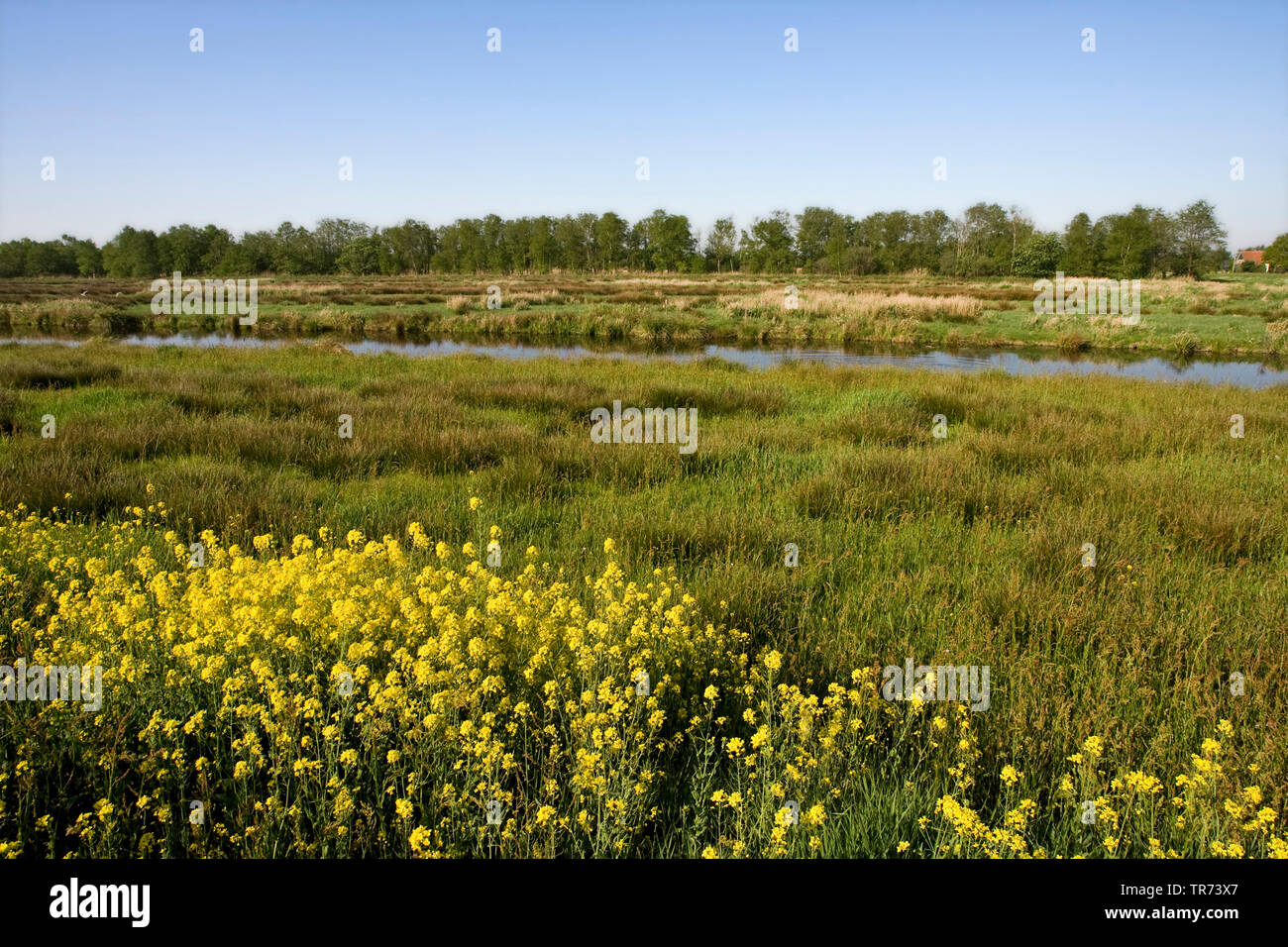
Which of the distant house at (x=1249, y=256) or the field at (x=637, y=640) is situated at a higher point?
the distant house at (x=1249, y=256)

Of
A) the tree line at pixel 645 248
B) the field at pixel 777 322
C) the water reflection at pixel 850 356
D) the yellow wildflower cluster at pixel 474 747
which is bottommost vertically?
the yellow wildflower cluster at pixel 474 747

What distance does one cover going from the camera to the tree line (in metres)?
73.6

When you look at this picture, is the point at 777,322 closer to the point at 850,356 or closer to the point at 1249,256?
the point at 850,356

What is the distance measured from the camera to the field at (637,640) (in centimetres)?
271

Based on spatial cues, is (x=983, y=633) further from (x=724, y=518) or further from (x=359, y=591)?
(x=359, y=591)

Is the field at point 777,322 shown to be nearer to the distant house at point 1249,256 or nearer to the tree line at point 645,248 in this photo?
the tree line at point 645,248

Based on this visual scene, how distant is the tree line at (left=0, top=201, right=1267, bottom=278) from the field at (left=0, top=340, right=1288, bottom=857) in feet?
249

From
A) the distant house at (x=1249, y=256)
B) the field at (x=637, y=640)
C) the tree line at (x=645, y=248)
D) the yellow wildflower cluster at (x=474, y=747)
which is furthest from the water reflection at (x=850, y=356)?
the distant house at (x=1249, y=256)

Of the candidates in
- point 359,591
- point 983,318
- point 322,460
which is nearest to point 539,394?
point 322,460

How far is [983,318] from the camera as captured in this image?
3438 centimetres

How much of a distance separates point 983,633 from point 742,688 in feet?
5.61

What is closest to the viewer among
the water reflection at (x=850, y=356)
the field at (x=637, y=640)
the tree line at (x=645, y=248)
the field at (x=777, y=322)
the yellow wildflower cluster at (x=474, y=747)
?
the yellow wildflower cluster at (x=474, y=747)

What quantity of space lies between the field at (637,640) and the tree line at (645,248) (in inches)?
2984
